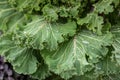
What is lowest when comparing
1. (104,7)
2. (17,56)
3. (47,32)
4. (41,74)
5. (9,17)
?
(41,74)

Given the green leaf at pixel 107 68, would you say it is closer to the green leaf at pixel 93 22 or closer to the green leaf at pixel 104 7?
the green leaf at pixel 93 22

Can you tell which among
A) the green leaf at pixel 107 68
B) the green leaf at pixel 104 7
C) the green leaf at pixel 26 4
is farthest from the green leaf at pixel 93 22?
the green leaf at pixel 26 4

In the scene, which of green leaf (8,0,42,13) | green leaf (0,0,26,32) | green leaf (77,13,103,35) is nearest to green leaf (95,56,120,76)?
green leaf (77,13,103,35)

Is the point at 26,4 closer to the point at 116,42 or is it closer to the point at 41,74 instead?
the point at 41,74

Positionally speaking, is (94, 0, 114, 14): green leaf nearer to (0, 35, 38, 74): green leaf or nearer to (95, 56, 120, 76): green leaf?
(95, 56, 120, 76): green leaf

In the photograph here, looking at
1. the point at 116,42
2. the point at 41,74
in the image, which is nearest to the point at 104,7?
the point at 116,42

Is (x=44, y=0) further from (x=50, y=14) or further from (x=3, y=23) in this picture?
(x=3, y=23)

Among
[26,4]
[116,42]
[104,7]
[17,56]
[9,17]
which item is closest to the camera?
[104,7]
